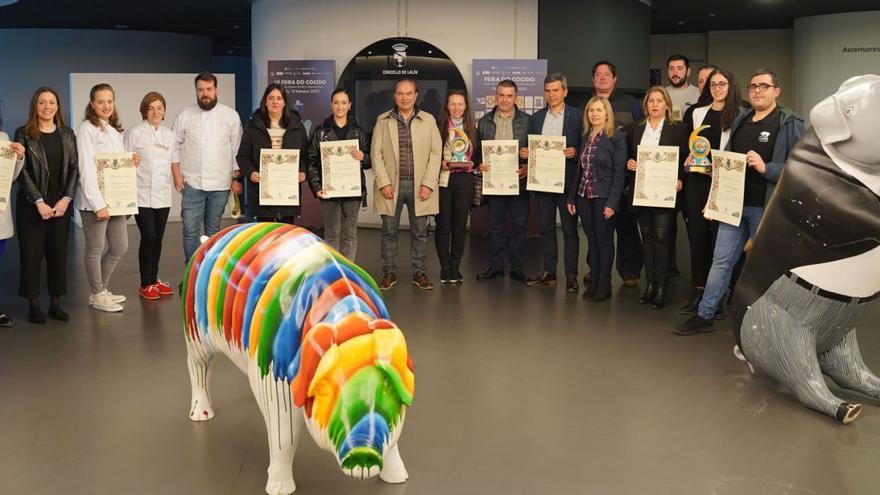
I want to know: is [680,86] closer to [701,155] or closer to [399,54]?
[701,155]

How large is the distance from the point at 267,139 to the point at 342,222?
0.82 meters

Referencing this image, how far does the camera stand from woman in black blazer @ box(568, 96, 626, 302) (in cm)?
614

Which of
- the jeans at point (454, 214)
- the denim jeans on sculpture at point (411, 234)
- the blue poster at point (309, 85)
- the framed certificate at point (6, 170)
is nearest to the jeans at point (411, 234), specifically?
the denim jeans on sculpture at point (411, 234)

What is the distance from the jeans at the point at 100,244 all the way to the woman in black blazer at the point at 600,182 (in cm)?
321

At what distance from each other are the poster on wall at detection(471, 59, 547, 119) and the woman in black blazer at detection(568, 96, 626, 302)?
134 inches

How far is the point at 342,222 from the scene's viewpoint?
652 centimetres

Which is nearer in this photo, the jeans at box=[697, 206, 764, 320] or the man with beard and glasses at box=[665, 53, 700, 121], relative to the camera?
the jeans at box=[697, 206, 764, 320]

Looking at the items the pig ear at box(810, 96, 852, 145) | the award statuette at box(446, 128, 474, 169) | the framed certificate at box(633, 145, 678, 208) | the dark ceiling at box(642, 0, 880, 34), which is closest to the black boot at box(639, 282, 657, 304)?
the framed certificate at box(633, 145, 678, 208)

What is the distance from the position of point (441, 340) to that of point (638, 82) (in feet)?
22.5

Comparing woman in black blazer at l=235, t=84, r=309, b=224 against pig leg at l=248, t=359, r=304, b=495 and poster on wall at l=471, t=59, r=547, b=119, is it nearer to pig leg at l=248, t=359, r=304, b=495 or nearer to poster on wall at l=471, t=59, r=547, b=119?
pig leg at l=248, t=359, r=304, b=495

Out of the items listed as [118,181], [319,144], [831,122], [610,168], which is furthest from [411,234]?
[831,122]

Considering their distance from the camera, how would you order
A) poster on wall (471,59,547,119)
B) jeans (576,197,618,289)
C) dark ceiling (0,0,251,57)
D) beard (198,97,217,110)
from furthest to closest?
1. dark ceiling (0,0,251,57)
2. poster on wall (471,59,547,119)
3. beard (198,97,217,110)
4. jeans (576,197,618,289)

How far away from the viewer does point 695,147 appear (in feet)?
18.6

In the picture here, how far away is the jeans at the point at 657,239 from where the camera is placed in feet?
19.6
